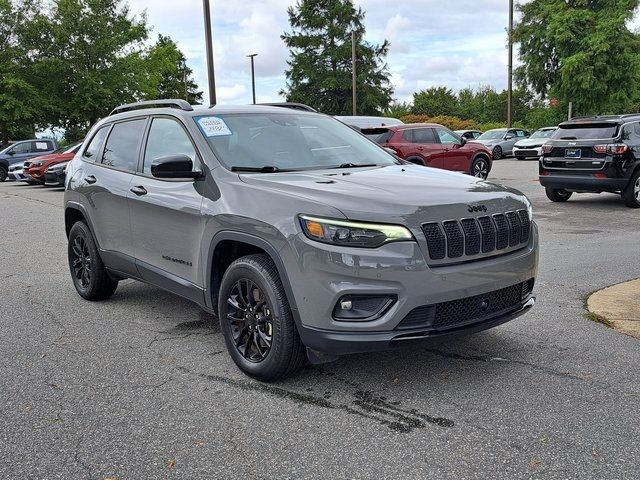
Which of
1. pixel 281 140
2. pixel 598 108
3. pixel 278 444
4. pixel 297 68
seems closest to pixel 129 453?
pixel 278 444

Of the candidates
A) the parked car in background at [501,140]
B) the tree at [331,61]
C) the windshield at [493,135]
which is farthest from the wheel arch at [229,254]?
the tree at [331,61]

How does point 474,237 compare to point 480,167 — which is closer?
point 474,237

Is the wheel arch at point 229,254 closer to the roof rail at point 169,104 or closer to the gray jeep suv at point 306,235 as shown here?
the gray jeep suv at point 306,235

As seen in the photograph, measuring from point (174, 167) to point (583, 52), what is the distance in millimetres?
38530

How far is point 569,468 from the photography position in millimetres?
2850

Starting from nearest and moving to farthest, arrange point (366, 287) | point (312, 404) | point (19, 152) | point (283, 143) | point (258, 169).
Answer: point (366, 287) < point (312, 404) < point (258, 169) < point (283, 143) < point (19, 152)

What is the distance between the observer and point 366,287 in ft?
11.0

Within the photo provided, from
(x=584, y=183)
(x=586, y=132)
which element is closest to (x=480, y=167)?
(x=586, y=132)

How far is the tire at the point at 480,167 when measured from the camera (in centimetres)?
1815

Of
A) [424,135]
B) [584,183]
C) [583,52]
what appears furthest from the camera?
[583,52]

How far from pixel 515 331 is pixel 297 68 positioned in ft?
195

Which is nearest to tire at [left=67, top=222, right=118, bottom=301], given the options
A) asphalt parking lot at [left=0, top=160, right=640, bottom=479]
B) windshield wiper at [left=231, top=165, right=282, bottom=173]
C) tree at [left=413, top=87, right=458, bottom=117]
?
asphalt parking lot at [left=0, top=160, right=640, bottom=479]

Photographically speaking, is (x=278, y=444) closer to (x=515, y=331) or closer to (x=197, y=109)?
(x=515, y=331)

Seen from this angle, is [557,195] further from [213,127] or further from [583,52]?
[583,52]
